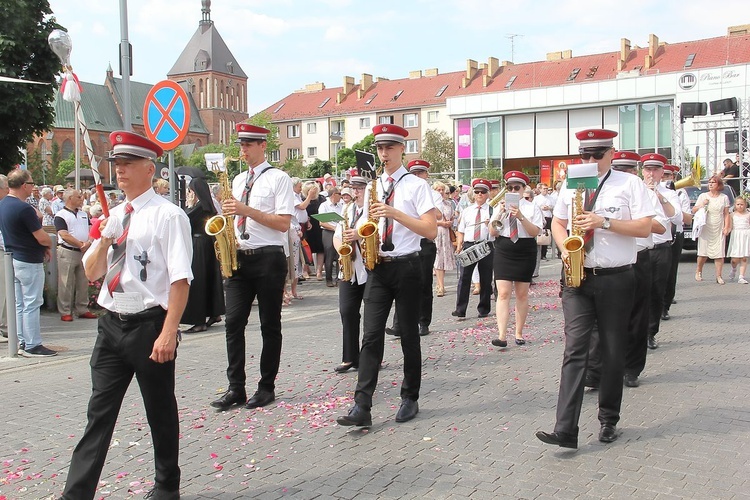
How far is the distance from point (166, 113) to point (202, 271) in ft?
6.70

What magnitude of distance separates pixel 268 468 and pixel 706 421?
338 centimetres

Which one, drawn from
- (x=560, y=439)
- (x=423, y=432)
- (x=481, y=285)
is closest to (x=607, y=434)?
(x=560, y=439)

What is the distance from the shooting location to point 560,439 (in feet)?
16.8

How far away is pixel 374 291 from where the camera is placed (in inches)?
231

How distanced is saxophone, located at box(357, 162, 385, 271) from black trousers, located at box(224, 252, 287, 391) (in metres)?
0.94

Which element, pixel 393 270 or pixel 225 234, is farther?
pixel 225 234

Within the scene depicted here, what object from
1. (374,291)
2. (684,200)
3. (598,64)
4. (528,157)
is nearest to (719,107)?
(684,200)

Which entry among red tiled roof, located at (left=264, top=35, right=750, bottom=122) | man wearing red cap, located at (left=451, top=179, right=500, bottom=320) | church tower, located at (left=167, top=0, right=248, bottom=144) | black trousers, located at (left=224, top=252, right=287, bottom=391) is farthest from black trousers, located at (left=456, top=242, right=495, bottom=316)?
church tower, located at (left=167, top=0, right=248, bottom=144)

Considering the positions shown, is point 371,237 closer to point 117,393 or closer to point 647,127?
point 117,393

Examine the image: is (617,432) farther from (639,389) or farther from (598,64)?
(598,64)

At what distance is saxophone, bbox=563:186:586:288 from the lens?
17.2 feet

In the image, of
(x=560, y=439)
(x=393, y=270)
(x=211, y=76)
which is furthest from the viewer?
(x=211, y=76)

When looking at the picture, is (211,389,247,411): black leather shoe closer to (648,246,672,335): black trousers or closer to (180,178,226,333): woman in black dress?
(180,178,226,333): woman in black dress

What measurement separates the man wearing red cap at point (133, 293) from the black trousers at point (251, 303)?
210cm
